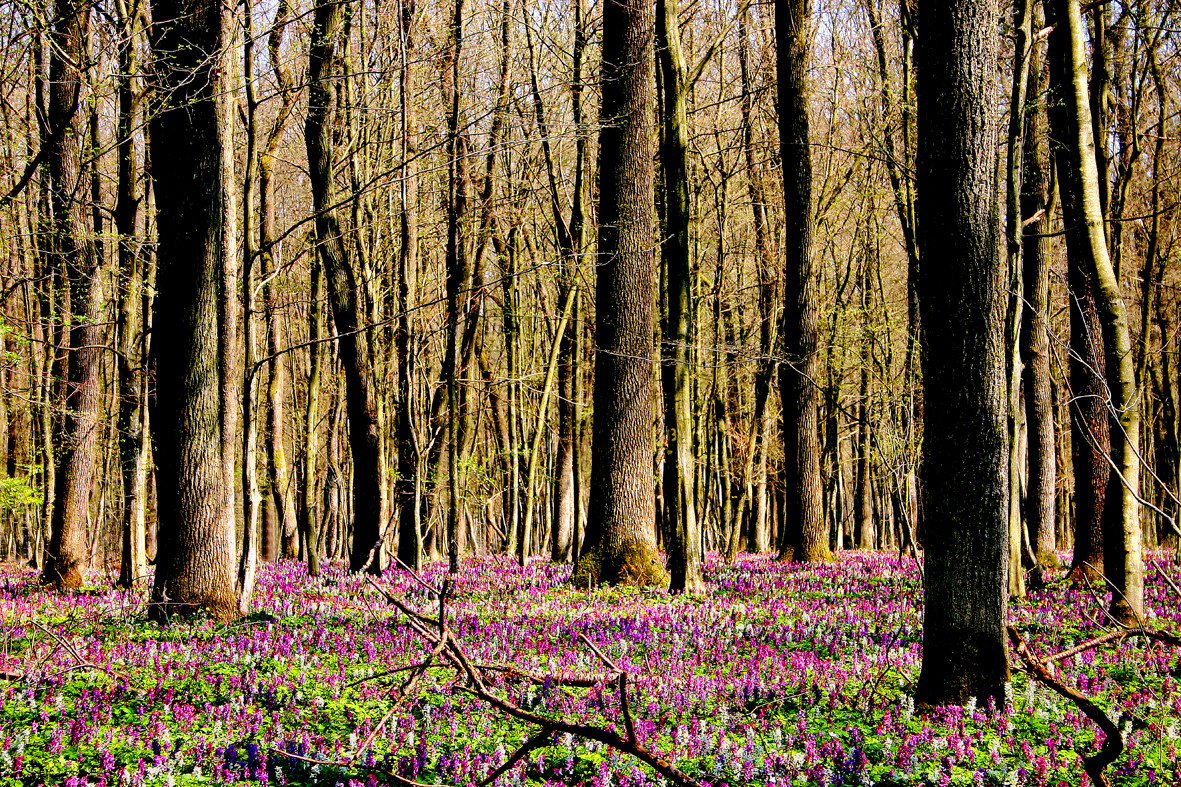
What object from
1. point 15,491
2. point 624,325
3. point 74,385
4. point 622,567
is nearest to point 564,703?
point 622,567

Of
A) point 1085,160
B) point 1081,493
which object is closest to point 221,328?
point 1085,160

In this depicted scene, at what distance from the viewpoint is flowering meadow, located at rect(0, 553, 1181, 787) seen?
4.13 meters

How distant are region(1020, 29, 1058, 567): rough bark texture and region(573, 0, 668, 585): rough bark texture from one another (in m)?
5.08

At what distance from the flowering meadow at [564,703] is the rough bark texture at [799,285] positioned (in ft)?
20.8

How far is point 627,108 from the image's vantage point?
12.5 m

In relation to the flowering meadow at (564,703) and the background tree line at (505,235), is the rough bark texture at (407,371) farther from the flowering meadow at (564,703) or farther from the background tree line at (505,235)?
the flowering meadow at (564,703)

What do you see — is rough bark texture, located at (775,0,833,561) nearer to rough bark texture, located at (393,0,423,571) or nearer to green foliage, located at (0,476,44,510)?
rough bark texture, located at (393,0,423,571)

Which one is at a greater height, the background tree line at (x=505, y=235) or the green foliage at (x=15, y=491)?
the background tree line at (x=505, y=235)

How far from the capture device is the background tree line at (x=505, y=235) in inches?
339

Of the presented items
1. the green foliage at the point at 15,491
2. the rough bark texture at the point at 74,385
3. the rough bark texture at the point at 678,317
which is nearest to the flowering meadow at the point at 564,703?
the rough bark texture at the point at 678,317

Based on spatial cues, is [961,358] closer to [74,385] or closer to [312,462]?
A: [74,385]

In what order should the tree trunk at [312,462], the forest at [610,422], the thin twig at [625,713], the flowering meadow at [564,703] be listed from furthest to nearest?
the tree trunk at [312,462]
the forest at [610,422]
the flowering meadow at [564,703]
the thin twig at [625,713]

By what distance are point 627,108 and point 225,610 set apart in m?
8.70

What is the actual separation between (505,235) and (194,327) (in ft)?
46.9
